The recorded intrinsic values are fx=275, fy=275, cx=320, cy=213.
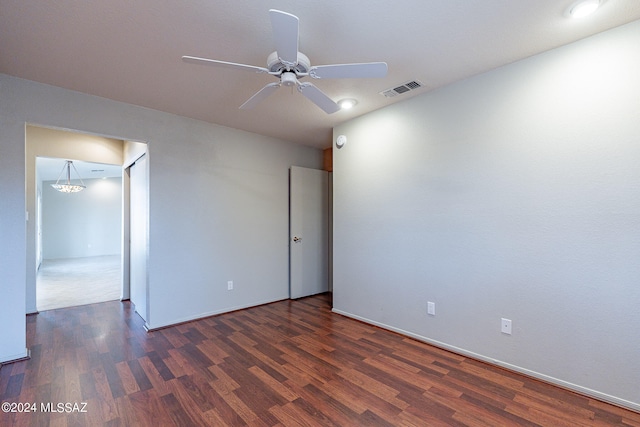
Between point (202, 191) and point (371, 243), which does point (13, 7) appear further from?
point (371, 243)

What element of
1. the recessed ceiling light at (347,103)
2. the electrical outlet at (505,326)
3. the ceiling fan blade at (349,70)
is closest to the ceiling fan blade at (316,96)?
the ceiling fan blade at (349,70)

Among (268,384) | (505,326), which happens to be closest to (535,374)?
(505,326)

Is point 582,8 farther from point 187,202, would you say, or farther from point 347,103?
point 187,202

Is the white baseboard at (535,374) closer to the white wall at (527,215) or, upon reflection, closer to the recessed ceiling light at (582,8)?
the white wall at (527,215)

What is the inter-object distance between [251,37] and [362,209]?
222 cm

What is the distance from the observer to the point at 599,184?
196 cm

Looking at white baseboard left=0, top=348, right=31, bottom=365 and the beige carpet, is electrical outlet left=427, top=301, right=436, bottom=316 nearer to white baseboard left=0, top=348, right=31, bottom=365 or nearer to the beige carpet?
white baseboard left=0, top=348, right=31, bottom=365

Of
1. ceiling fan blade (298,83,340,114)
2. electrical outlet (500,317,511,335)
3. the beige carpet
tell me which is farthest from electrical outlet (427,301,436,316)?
the beige carpet

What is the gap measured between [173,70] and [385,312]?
328cm

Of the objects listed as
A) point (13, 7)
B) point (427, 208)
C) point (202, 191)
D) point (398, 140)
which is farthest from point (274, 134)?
point (13, 7)

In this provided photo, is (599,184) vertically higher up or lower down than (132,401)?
higher up

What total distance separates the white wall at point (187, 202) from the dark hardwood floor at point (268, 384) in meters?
0.59

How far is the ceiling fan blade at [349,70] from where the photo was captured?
5.55 feet

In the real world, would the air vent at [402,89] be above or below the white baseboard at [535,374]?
above
